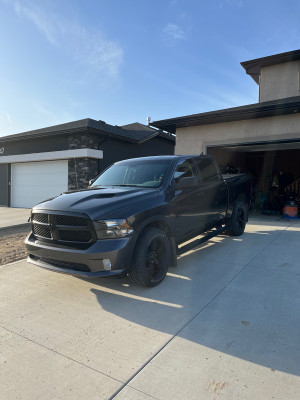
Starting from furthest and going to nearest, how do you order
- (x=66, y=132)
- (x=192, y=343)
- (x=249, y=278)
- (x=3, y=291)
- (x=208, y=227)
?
1. (x=66, y=132)
2. (x=208, y=227)
3. (x=249, y=278)
4. (x=3, y=291)
5. (x=192, y=343)

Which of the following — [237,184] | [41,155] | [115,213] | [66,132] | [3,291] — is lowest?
[3,291]

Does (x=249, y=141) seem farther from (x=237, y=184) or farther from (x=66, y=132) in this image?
(x=66, y=132)

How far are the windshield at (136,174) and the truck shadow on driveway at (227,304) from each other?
5.03 feet

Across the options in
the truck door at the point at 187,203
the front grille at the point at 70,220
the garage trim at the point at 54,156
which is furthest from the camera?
the garage trim at the point at 54,156

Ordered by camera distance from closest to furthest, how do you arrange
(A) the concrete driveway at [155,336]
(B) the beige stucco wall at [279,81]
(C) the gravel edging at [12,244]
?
(A) the concrete driveway at [155,336] → (C) the gravel edging at [12,244] → (B) the beige stucco wall at [279,81]

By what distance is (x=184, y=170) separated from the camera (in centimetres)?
464

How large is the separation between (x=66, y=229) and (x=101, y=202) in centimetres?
54

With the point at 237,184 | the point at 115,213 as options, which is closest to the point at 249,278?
the point at 115,213

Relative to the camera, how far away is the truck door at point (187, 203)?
13.8 feet

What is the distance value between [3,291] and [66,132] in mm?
10791

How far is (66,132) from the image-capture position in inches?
522

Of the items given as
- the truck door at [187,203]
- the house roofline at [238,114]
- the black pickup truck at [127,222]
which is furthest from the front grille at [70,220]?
the house roofline at [238,114]

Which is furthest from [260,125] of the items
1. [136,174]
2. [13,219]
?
[13,219]

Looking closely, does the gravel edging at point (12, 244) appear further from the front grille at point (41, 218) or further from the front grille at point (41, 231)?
the front grille at point (41, 218)
